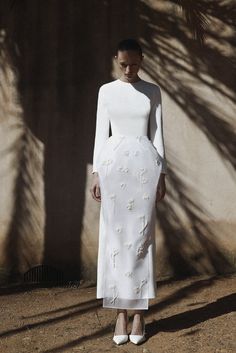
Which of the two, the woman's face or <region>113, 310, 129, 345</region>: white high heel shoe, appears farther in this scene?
<region>113, 310, 129, 345</region>: white high heel shoe

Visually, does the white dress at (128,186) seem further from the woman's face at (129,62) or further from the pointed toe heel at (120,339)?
the pointed toe heel at (120,339)

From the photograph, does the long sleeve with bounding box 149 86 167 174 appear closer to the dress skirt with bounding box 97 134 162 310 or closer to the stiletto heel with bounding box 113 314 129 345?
the dress skirt with bounding box 97 134 162 310

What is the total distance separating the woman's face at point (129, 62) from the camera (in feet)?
13.9

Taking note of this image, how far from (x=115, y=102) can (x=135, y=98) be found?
0.13m

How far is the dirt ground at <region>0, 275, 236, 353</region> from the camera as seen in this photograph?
439 centimetres

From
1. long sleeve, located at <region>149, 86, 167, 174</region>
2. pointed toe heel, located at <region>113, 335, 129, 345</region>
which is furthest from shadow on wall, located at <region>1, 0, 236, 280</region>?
pointed toe heel, located at <region>113, 335, 129, 345</region>

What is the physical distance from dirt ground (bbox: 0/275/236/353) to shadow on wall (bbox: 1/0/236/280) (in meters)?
0.40

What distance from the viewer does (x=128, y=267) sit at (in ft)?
14.3

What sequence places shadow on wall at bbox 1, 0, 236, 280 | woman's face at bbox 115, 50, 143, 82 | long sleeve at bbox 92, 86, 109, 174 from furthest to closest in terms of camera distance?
1. shadow on wall at bbox 1, 0, 236, 280
2. long sleeve at bbox 92, 86, 109, 174
3. woman's face at bbox 115, 50, 143, 82

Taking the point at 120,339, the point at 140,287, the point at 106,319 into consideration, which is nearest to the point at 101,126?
the point at 140,287

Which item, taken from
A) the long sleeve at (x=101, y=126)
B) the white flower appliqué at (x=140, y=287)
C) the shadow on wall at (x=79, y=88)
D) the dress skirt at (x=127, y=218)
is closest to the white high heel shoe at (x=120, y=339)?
the dress skirt at (x=127, y=218)

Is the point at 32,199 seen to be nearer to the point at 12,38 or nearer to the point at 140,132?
the point at 12,38

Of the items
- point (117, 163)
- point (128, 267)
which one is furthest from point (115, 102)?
point (128, 267)

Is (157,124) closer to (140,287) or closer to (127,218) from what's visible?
(127,218)
